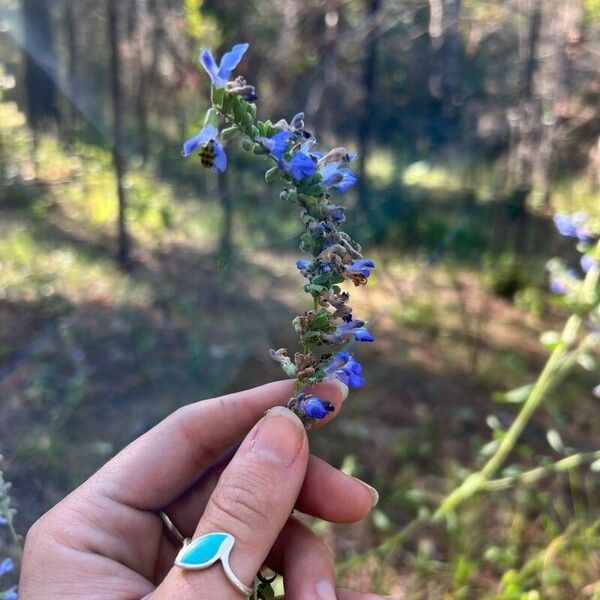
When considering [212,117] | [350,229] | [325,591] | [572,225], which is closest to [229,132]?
[212,117]

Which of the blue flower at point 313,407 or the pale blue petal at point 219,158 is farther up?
the pale blue petal at point 219,158

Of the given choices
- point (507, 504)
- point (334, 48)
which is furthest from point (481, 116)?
point (507, 504)

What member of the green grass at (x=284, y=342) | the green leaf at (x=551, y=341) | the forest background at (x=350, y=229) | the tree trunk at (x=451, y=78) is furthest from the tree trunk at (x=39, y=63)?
the green leaf at (x=551, y=341)

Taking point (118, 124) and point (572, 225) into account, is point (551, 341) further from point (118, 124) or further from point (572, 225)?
point (118, 124)

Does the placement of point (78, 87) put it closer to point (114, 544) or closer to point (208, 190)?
point (208, 190)

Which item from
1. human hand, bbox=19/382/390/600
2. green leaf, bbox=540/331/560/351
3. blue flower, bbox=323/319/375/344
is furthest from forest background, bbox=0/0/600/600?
blue flower, bbox=323/319/375/344

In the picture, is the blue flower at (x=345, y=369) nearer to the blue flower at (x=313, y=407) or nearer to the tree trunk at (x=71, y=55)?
the blue flower at (x=313, y=407)

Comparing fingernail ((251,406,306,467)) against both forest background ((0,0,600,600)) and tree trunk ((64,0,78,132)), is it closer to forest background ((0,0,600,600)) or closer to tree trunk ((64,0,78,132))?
forest background ((0,0,600,600))
